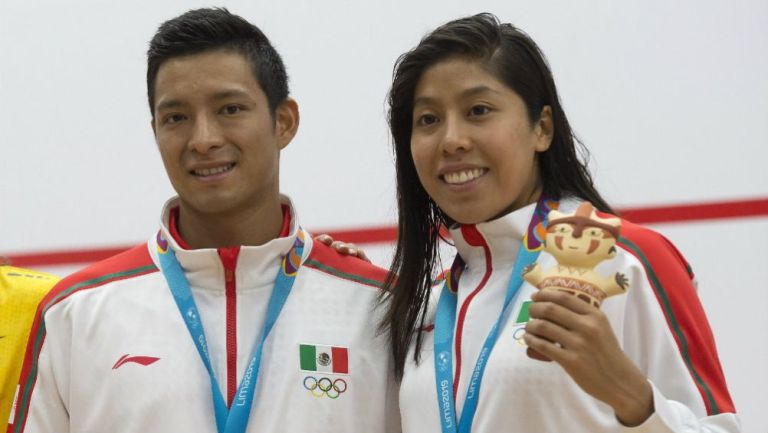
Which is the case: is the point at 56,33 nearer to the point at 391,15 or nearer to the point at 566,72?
the point at 391,15

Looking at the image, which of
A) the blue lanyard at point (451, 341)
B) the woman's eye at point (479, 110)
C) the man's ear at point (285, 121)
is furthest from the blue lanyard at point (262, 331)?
the woman's eye at point (479, 110)

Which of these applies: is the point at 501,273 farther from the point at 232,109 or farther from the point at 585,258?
the point at 232,109

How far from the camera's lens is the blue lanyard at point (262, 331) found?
197 cm

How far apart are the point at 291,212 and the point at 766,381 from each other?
1249 millimetres

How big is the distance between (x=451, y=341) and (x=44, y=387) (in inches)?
27.6

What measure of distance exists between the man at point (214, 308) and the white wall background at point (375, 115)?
0.87m

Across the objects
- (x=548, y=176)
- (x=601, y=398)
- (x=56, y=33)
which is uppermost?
(x=56, y=33)

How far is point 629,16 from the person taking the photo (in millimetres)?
2906

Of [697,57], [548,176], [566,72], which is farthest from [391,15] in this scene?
[548,176]

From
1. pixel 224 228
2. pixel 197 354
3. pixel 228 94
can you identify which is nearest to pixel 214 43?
pixel 228 94

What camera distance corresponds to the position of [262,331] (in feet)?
6.83

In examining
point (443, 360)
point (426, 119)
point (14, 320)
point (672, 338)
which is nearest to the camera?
point (672, 338)

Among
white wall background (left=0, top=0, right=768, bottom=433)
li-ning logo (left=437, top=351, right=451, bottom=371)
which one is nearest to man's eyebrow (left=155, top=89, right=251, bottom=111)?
li-ning logo (left=437, top=351, right=451, bottom=371)

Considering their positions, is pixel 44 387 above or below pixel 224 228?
below
